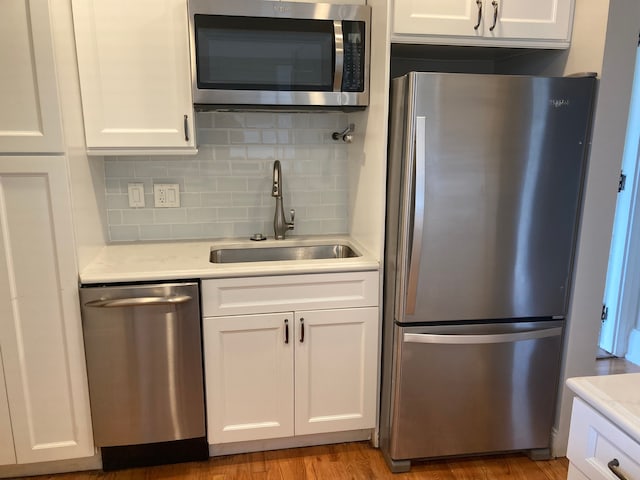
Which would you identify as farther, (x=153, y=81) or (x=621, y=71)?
(x=153, y=81)

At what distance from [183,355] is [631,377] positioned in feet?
4.99

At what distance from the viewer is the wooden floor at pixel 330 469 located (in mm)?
2059

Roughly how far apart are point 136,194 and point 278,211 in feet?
2.27

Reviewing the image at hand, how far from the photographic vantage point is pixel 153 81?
6.46 feet

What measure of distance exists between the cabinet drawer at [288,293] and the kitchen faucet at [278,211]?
0.52 metres

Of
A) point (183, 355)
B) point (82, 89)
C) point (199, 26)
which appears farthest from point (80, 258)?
point (199, 26)

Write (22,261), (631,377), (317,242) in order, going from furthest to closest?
(317,242), (22,261), (631,377)

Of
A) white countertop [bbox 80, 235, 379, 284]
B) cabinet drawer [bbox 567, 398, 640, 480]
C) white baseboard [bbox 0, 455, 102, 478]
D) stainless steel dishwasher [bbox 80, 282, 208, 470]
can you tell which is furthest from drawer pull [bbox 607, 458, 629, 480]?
white baseboard [bbox 0, 455, 102, 478]

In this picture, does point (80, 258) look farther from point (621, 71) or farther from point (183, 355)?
point (621, 71)

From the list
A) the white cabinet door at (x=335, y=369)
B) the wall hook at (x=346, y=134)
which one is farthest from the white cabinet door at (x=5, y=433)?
the wall hook at (x=346, y=134)

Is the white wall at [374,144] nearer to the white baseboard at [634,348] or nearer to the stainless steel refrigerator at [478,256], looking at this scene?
the stainless steel refrigerator at [478,256]

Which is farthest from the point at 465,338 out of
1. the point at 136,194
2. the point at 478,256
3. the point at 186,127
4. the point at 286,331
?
the point at 136,194

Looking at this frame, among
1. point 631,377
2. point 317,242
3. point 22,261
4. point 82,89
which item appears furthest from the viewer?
point 317,242

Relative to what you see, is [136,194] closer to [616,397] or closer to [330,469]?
[330,469]
